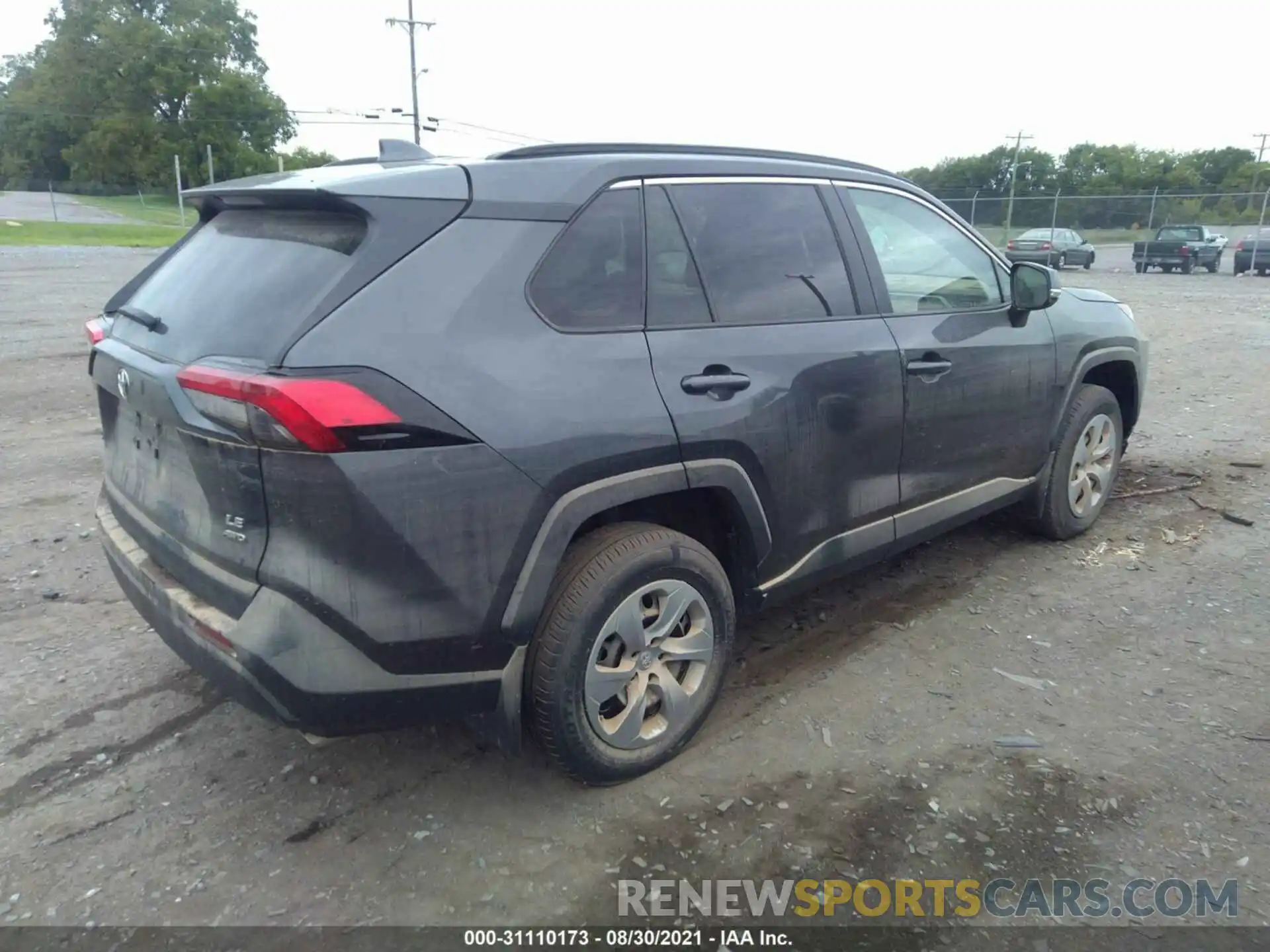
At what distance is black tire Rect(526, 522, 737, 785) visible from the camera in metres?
2.67

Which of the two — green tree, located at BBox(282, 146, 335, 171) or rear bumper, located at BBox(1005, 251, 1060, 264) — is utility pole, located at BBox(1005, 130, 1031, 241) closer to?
rear bumper, located at BBox(1005, 251, 1060, 264)

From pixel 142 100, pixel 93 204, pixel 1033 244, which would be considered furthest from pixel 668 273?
pixel 142 100

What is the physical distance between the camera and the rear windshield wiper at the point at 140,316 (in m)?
2.83

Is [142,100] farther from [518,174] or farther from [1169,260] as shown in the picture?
[518,174]

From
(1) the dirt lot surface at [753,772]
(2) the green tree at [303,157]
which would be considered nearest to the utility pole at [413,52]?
(2) the green tree at [303,157]

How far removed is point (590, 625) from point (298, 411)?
1011 millimetres

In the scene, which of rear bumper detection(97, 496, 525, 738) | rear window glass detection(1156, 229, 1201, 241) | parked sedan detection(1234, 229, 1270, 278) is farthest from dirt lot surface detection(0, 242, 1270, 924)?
rear window glass detection(1156, 229, 1201, 241)

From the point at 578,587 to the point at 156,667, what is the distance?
2.01 metres

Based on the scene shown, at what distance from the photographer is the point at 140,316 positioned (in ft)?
9.65

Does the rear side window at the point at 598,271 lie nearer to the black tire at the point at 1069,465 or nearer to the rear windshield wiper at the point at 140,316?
the rear windshield wiper at the point at 140,316

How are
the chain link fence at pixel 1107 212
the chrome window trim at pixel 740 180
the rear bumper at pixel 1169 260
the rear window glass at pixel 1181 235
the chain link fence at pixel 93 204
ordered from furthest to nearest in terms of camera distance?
the chain link fence at pixel 93 204 → the chain link fence at pixel 1107 212 → the rear window glass at pixel 1181 235 → the rear bumper at pixel 1169 260 → the chrome window trim at pixel 740 180

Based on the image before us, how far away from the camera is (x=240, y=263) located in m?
2.70

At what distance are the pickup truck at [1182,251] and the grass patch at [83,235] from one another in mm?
30818

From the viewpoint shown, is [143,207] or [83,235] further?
[143,207]
